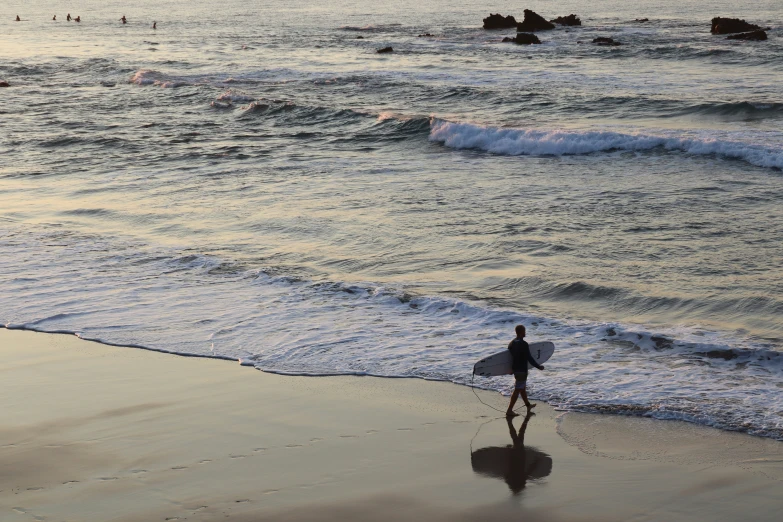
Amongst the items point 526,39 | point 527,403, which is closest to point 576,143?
point 527,403

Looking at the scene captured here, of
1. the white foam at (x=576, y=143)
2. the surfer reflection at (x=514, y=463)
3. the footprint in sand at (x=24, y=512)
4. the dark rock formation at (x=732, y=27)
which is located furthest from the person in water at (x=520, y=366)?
the dark rock formation at (x=732, y=27)

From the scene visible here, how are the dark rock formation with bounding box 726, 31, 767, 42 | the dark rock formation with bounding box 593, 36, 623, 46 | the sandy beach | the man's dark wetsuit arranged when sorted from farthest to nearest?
1. the dark rock formation with bounding box 593, 36, 623, 46
2. the dark rock formation with bounding box 726, 31, 767, 42
3. the man's dark wetsuit
4. the sandy beach

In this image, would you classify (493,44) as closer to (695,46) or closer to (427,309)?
(695,46)

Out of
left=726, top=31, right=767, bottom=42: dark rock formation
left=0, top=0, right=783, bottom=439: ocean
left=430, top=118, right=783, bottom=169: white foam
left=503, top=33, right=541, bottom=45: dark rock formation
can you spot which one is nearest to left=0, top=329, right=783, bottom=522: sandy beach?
left=0, top=0, right=783, bottom=439: ocean

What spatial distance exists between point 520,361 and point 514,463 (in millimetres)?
1553

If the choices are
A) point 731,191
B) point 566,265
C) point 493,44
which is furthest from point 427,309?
point 493,44

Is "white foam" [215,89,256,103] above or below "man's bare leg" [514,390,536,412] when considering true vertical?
above

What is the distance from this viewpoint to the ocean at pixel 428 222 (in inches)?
456

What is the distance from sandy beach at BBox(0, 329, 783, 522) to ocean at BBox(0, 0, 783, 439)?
724mm

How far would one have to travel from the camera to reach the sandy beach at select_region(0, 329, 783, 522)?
764 cm

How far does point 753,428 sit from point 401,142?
19051 millimetres

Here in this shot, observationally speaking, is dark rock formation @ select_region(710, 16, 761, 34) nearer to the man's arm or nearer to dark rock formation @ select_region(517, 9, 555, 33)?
dark rock formation @ select_region(517, 9, 555, 33)

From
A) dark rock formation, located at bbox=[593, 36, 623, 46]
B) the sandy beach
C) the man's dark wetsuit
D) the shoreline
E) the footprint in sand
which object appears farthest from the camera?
dark rock formation, located at bbox=[593, 36, 623, 46]

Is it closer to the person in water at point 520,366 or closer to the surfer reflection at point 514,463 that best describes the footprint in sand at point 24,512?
the surfer reflection at point 514,463
